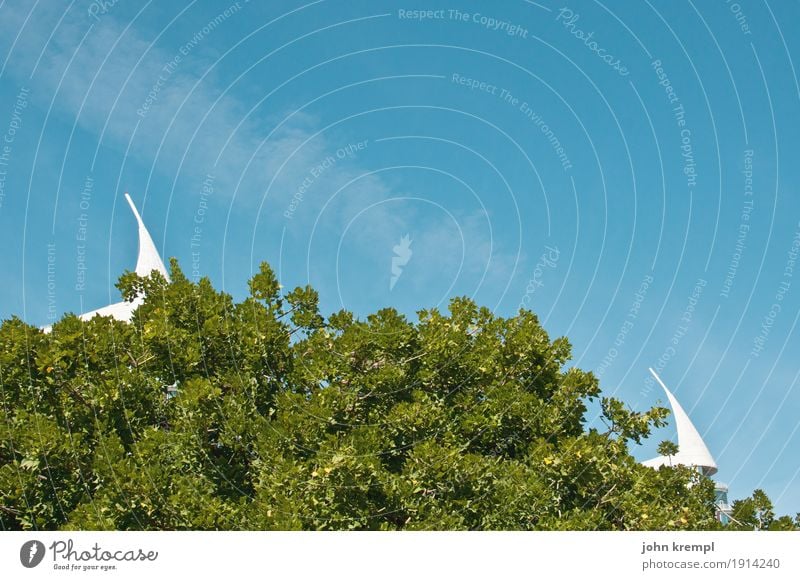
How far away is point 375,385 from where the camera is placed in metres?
18.4

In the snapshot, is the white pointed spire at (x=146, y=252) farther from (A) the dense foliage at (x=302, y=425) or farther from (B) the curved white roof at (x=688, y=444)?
(B) the curved white roof at (x=688, y=444)

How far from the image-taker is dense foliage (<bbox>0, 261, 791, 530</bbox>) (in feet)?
54.0
